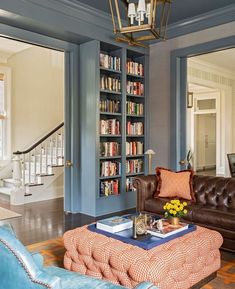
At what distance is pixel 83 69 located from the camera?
5195 millimetres

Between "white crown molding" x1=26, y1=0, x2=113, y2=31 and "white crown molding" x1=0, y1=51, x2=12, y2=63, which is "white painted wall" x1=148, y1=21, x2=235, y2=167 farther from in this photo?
"white crown molding" x1=0, y1=51, x2=12, y2=63

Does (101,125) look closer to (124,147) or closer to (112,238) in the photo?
(124,147)

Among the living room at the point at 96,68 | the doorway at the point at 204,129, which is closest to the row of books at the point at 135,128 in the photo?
the living room at the point at 96,68

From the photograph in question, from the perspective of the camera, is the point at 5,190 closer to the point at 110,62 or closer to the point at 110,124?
the point at 110,124

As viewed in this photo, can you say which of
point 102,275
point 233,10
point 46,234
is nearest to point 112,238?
point 102,275

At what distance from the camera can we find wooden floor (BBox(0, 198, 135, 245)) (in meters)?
4.03

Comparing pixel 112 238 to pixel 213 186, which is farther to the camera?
pixel 213 186

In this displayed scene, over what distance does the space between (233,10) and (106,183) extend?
11.1ft

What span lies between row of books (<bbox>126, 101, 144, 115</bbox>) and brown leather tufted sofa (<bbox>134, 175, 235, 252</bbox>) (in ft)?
5.48

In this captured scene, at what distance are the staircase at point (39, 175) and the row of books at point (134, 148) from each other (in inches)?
83.0

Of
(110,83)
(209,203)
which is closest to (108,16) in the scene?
(110,83)

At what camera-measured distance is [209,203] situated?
4.05m

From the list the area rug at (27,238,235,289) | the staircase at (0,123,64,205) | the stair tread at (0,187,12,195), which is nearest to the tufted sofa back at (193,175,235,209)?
the area rug at (27,238,235,289)

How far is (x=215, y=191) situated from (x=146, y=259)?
2.17 m
